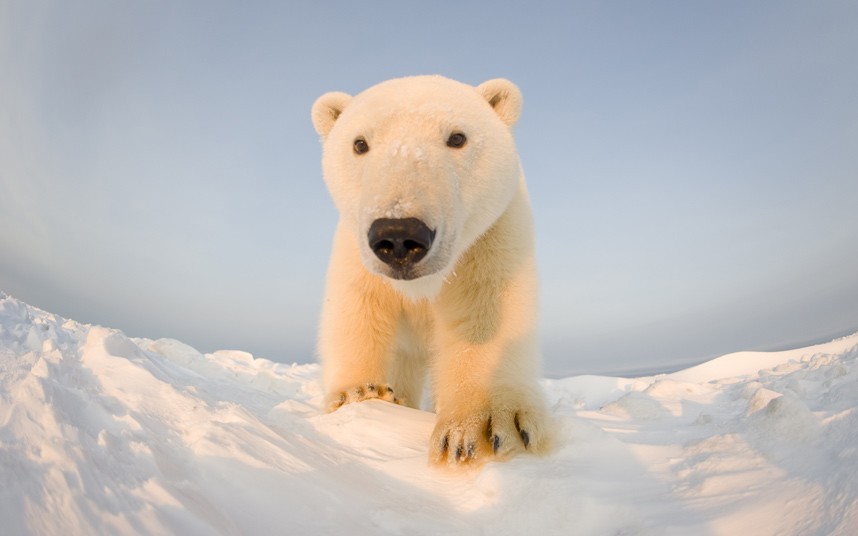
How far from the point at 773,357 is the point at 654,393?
7.20 meters

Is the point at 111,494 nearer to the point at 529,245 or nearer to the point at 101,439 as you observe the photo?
the point at 101,439

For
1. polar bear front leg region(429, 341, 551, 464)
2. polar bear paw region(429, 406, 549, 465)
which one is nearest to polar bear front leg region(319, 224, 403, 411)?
polar bear front leg region(429, 341, 551, 464)

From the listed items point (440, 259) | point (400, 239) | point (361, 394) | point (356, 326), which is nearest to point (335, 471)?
point (400, 239)

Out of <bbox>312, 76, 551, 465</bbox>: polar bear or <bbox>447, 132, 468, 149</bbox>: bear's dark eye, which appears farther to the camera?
<bbox>447, 132, 468, 149</bbox>: bear's dark eye

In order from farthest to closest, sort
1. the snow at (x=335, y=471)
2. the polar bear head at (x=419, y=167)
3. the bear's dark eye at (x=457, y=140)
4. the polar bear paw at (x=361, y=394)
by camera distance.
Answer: the polar bear paw at (x=361, y=394)
the bear's dark eye at (x=457, y=140)
the polar bear head at (x=419, y=167)
the snow at (x=335, y=471)

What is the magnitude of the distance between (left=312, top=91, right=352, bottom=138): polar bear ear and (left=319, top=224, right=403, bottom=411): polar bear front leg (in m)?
0.81

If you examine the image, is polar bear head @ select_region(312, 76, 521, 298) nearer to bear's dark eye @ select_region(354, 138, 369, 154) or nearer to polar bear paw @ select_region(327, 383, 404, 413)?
bear's dark eye @ select_region(354, 138, 369, 154)

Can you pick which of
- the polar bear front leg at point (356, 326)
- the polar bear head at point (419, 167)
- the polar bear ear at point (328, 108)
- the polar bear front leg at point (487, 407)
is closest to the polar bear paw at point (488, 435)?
the polar bear front leg at point (487, 407)

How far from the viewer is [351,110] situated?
11.1ft

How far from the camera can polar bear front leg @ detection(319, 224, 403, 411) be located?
11.6 feet

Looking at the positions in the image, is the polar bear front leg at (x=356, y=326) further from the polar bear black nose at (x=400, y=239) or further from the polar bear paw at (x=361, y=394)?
the polar bear black nose at (x=400, y=239)

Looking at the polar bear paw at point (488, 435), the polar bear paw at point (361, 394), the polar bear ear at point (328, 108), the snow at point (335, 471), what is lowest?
the snow at point (335, 471)

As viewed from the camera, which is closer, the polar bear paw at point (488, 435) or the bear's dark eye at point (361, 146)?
the polar bear paw at point (488, 435)

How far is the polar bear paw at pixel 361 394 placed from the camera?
3256 mm
